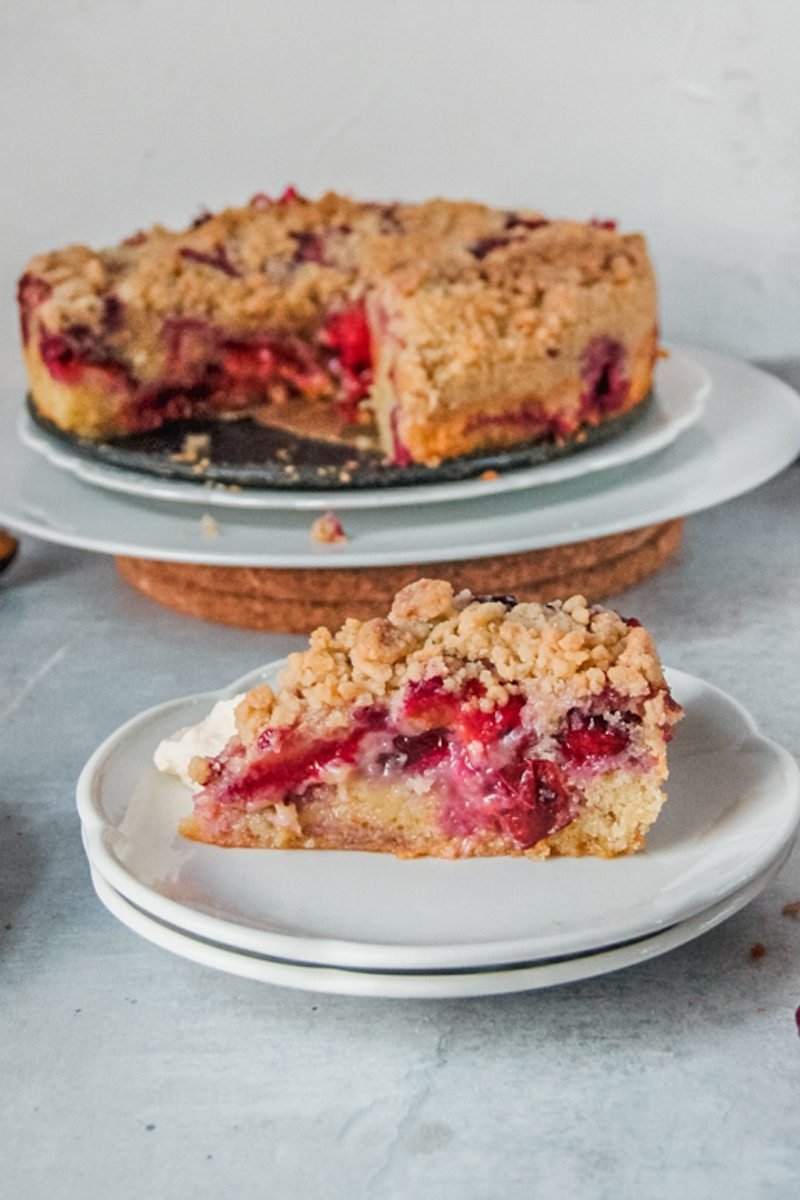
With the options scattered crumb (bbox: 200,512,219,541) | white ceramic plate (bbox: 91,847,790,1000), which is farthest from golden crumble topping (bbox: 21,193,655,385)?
white ceramic plate (bbox: 91,847,790,1000)

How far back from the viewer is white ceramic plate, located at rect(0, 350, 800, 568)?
7.75 ft

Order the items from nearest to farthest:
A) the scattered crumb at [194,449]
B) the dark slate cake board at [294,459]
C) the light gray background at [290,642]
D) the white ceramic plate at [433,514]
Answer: the light gray background at [290,642] → the white ceramic plate at [433,514] → the dark slate cake board at [294,459] → the scattered crumb at [194,449]

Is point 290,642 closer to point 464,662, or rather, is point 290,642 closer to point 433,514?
point 433,514

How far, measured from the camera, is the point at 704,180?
3.47 m

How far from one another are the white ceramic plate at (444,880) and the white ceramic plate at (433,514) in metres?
0.71

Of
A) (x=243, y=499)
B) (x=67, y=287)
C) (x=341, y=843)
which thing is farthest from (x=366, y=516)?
(x=341, y=843)

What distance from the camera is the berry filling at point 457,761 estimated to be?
61.9 inches

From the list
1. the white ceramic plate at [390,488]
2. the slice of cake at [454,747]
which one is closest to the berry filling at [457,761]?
the slice of cake at [454,747]

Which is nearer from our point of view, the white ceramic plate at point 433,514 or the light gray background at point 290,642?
the light gray background at point 290,642

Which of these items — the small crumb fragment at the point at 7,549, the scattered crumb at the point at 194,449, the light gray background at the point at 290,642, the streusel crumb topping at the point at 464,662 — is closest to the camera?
the light gray background at the point at 290,642

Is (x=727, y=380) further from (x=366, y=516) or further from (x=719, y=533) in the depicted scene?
(x=366, y=516)

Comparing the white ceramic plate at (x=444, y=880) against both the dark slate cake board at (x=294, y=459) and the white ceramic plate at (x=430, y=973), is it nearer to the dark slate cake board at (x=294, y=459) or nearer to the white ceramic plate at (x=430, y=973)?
the white ceramic plate at (x=430, y=973)

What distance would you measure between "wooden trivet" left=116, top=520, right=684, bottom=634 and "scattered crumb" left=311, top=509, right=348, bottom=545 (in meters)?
0.05

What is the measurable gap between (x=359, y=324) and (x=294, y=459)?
526 millimetres
